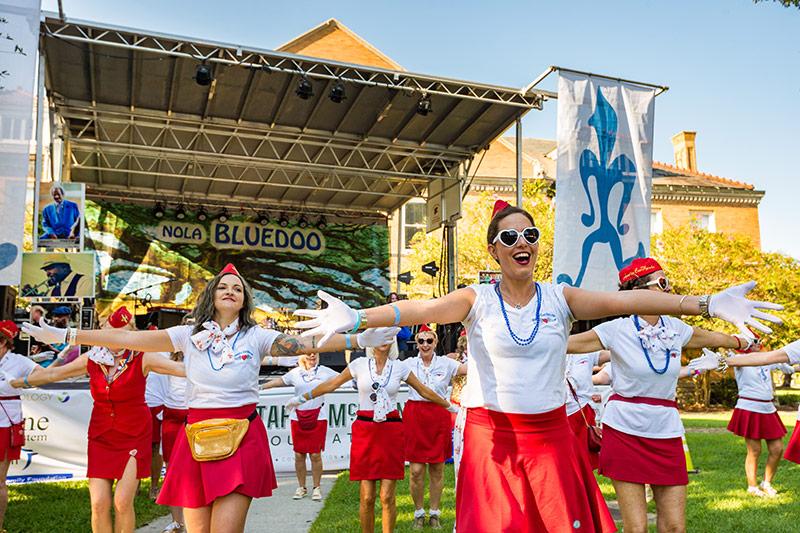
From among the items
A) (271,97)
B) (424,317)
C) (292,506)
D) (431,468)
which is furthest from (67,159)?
(424,317)

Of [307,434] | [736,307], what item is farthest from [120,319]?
[736,307]

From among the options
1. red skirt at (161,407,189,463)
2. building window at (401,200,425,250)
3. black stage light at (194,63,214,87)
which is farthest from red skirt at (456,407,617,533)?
building window at (401,200,425,250)

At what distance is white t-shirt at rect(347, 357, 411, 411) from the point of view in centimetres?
671

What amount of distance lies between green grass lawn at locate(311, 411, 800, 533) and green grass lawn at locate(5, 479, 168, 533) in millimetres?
2222

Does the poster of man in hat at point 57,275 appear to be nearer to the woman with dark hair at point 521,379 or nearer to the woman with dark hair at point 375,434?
the woman with dark hair at point 375,434

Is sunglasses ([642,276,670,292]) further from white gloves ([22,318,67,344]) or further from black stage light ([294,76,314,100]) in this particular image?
black stage light ([294,76,314,100])

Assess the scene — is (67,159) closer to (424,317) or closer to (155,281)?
(155,281)

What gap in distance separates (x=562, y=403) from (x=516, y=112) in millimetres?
13918

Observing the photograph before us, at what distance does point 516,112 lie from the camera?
16.3m

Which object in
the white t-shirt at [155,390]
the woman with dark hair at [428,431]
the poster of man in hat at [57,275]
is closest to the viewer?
the woman with dark hair at [428,431]

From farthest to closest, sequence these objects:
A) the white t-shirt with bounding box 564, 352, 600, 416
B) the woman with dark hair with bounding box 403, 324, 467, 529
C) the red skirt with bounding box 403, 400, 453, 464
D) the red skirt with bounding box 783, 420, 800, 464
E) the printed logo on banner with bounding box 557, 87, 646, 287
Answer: the printed logo on banner with bounding box 557, 87, 646, 287 → the red skirt with bounding box 783, 420, 800, 464 → the red skirt with bounding box 403, 400, 453, 464 → the woman with dark hair with bounding box 403, 324, 467, 529 → the white t-shirt with bounding box 564, 352, 600, 416

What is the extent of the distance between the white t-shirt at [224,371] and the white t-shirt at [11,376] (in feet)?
11.8

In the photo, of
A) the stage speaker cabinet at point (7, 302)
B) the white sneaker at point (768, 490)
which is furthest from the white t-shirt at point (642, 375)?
the stage speaker cabinet at point (7, 302)

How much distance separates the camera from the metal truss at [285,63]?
12.7 metres
